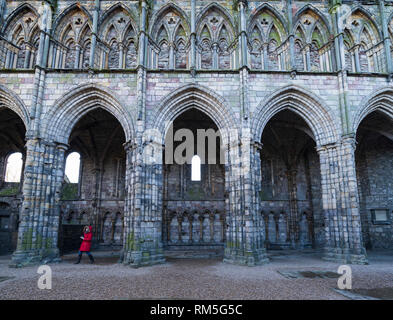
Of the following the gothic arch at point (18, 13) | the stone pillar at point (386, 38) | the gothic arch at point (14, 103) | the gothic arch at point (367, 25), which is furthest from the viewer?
the gothic arch at point (367, 25)

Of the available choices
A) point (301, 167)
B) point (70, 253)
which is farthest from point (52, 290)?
point (301, 167)

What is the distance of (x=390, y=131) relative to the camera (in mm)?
12336

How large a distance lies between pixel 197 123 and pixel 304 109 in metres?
5.65

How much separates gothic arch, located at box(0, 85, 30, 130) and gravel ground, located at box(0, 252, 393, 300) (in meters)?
5.41

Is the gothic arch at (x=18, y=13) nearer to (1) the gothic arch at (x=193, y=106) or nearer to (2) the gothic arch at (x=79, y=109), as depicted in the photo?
(2) the gothic arch at (x=79, y=109)

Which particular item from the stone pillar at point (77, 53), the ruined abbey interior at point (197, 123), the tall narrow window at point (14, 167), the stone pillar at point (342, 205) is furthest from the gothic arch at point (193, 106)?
the tall narrow window at point (14, 167)

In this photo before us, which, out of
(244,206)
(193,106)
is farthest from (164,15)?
(244,206)

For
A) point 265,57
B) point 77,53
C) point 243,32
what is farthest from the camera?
point 265,57

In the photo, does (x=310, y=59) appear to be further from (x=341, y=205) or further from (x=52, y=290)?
(x=52, y=290)

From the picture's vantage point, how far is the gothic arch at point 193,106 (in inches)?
394

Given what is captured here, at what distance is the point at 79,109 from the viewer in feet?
34.0

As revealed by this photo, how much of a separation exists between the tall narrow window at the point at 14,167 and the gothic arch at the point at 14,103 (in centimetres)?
572

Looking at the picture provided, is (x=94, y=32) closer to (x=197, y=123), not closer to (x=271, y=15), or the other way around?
(x=197, y=123)

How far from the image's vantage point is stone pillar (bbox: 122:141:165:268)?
876 centimetres
